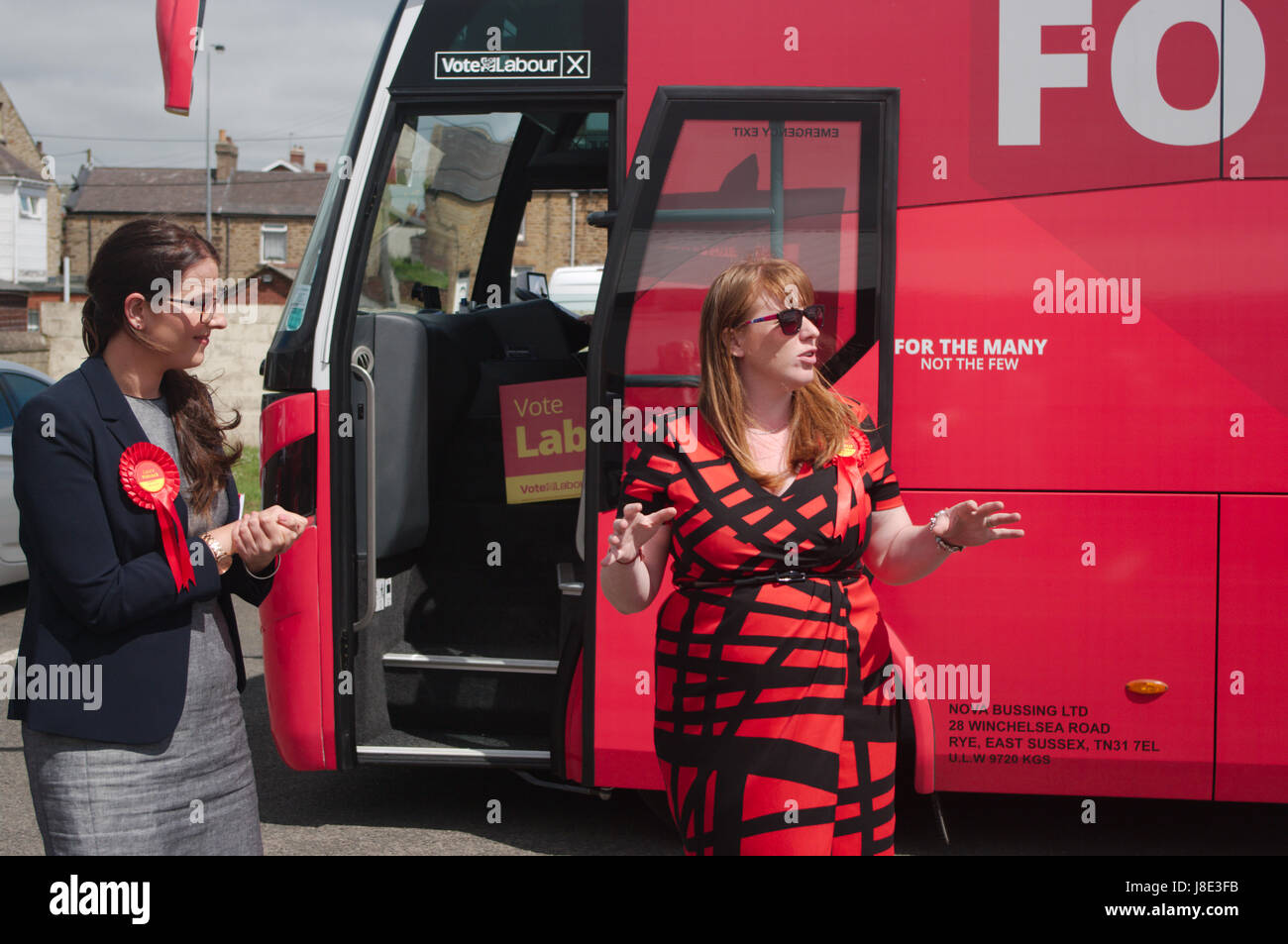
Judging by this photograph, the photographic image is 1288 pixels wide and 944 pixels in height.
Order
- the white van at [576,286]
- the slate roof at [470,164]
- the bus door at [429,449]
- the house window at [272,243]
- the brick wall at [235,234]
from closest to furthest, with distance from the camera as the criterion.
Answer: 1. the bus door at [429,449]
2. the slate roof at [470,164]
3. the white van at [576,286]
4. the brick wall at [235,234]
5. the house window at [272,243]

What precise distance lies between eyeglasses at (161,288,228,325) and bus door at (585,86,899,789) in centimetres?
153

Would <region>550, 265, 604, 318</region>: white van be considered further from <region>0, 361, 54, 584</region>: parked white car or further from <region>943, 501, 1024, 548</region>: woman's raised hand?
<region>943, 501, 1024, 548</region>: woman's raised hand

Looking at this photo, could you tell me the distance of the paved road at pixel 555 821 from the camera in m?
4.18

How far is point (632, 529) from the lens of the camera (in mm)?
2184

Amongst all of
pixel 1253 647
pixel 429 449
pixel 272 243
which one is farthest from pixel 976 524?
pixel 272 243

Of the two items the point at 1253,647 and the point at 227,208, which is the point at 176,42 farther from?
the point at 227,208

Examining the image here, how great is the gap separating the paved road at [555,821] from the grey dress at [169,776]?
6.26ft

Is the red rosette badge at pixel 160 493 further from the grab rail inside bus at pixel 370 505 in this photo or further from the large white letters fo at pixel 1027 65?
the large white letters fo at pixel 1027 65

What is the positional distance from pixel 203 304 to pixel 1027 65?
2564 mm

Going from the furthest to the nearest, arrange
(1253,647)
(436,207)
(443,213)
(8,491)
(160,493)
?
(8,491) → (443,213) → (436,207) → (1253,647) → (160,493)

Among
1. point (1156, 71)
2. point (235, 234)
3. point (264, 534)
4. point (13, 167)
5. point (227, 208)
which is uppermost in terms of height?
point (13, 167)

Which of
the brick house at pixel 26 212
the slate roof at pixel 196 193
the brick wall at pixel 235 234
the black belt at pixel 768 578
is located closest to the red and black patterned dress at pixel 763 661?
the black belt at pixel 768 578

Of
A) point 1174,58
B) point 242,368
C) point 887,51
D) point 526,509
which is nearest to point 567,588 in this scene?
point 526,509

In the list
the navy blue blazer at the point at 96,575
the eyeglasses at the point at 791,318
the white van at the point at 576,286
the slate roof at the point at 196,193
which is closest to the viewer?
the navy blue blazer at the point at 96,575
